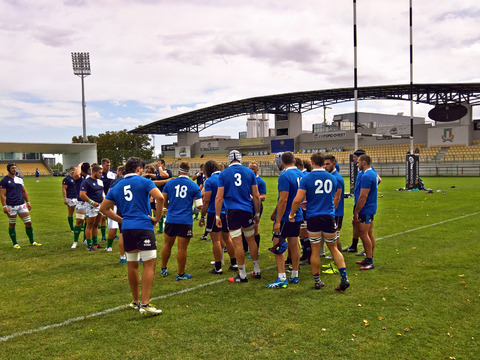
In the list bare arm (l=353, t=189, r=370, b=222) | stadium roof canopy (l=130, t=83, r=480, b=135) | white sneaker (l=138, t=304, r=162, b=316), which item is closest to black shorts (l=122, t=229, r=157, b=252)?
white sneaker (l=138, t=304, r=162, b=316)

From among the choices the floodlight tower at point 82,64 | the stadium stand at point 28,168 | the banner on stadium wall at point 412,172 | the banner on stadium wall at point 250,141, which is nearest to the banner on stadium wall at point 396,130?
the banner on stadium wall at point 250,141

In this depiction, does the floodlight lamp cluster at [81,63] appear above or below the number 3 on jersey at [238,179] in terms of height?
above

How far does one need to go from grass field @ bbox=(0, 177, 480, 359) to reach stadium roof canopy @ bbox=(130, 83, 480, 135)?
140 ft

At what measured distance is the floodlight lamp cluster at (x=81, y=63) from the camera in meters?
61.4

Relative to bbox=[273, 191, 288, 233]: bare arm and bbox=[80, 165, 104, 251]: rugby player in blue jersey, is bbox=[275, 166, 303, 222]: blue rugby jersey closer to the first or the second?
bbox=[273, 191, 288, 233]: bare arm

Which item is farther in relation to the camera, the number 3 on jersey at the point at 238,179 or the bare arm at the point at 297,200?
the number 3 on jersey at the point at 238,179

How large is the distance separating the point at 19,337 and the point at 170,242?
104 inches

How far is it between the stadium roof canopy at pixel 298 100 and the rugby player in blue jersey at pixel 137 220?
4636 cm

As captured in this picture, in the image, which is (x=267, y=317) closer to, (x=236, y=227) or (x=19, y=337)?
(x=236, y=227)

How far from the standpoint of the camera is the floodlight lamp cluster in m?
61.4

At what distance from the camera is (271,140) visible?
205ft

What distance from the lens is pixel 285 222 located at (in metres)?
6.20

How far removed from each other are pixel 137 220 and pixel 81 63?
65.0 m

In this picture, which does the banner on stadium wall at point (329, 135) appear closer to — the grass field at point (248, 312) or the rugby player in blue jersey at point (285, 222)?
the grass field at point (248, 312)
